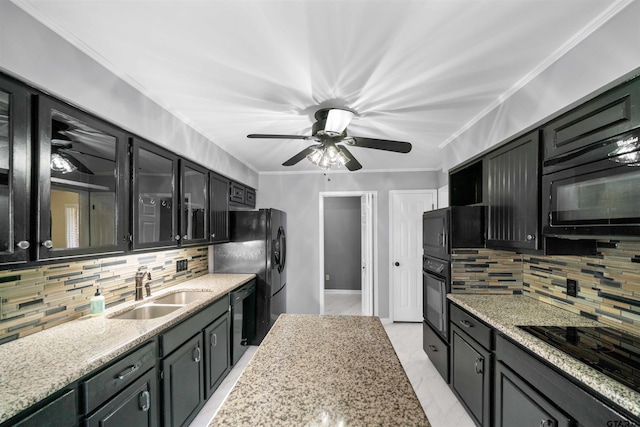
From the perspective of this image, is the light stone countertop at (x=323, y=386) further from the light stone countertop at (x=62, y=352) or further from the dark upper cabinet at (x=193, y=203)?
the dark upper cabinet at (x=193, y=203)

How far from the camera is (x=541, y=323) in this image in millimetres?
1785

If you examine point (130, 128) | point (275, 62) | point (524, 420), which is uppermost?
point (275, 62)

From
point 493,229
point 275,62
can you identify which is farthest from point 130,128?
point 493,229

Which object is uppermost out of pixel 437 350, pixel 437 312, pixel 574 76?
pixel 574 76

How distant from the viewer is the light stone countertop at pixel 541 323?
3.51ft

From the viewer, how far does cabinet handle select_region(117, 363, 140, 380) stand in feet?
4.71

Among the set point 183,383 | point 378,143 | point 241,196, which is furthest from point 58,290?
point 241,196

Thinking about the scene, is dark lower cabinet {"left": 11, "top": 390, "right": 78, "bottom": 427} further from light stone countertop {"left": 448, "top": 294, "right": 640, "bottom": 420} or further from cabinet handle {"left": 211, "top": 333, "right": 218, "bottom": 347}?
A: light stone countertop {"left": 448, "top": 294, "right": 640, "bottom": 420}

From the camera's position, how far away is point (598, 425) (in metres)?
1.13

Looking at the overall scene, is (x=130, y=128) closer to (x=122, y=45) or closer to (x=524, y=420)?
(x=122, y=45)

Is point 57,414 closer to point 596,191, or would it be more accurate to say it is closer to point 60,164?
point 60,164

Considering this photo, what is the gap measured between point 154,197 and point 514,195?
8.42ft

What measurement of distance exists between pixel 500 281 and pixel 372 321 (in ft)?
4.87

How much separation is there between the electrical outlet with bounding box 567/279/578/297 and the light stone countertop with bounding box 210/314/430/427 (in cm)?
144
